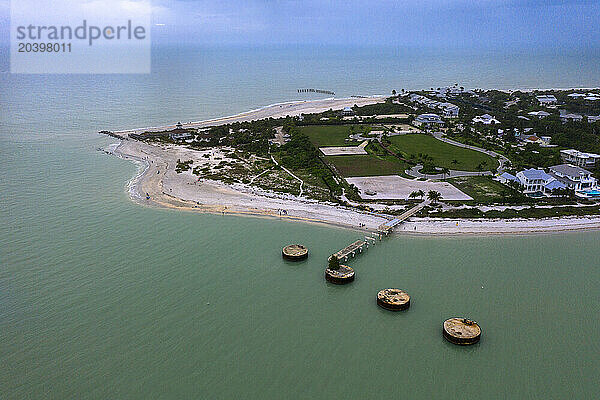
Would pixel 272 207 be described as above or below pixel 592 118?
below

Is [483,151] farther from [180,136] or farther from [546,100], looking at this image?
[546,100]

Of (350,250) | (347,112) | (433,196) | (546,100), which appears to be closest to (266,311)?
(350,250)

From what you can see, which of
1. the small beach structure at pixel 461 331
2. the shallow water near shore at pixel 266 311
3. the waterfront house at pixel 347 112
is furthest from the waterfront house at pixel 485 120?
the small beach structure at pixel 461 331

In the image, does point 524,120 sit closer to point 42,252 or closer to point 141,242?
point 141,242

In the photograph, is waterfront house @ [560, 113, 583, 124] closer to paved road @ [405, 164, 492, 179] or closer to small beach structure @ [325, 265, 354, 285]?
paved road @ [405, 164, 492, 179]

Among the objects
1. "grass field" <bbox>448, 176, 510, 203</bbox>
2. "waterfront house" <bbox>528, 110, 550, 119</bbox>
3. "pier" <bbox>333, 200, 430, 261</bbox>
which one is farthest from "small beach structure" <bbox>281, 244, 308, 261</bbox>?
"waterfront house" <bbox>528, 110, 550, 119</bbox>

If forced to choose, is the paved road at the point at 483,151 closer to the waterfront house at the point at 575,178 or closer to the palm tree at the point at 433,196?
the waterfront house at the point at 575,178
